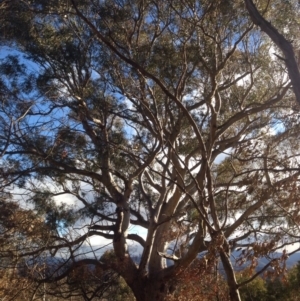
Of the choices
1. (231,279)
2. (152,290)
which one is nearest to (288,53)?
(231,279)

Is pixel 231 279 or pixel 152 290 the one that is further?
pixel 152 290

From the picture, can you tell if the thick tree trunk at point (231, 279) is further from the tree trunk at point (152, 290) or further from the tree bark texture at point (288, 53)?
the tree trunk at point (152, 290)

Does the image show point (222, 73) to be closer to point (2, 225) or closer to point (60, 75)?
point (60, 75)

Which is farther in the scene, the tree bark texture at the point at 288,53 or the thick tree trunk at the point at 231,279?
the thick tree trunk at the point at 231,279

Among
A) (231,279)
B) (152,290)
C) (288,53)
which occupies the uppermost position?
(152,290)

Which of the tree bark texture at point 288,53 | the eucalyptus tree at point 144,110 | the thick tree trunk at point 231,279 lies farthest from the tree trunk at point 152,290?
the tree bark texture at point 288,53

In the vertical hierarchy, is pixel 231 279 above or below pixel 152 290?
below

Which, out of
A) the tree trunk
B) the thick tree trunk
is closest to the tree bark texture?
the thick tree trunk

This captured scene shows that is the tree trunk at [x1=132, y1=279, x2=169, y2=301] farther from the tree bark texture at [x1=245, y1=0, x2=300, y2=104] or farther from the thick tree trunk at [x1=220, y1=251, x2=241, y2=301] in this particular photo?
the tree bark texture at [x1=245, y1=0, x2=300, y2=104]

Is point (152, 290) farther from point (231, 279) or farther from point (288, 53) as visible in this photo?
point (288, 53)

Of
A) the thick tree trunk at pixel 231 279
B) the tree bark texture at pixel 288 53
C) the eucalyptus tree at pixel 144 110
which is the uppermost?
the eucalyptus tree at pixel 144 110

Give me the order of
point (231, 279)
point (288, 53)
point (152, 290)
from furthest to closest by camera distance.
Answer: point (152, 290)
point (231, 279)
point (288, 53)

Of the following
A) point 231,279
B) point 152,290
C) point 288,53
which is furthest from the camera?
point 152,290

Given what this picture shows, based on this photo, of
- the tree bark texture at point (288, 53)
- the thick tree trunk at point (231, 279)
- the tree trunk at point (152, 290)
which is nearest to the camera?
the tree bark texture at point (288, 53)
